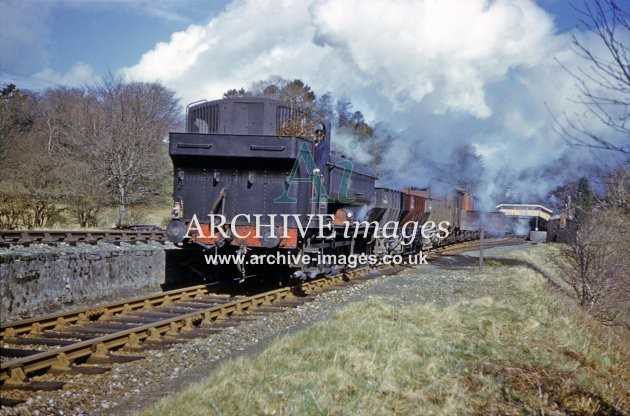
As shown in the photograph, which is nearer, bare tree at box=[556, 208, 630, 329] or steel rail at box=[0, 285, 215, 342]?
steel rail at box=[0, 285, 215, 342]

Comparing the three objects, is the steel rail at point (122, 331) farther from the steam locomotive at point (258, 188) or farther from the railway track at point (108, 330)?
the steam locomotive at point (258, 188)

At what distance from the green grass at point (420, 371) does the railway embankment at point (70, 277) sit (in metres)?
4.77

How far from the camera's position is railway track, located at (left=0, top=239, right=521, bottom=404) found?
6.04 meters

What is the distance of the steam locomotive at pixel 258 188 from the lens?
10930mm

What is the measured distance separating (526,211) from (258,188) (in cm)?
4117

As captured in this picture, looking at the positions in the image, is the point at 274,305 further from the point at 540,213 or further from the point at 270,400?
the point at 540,213

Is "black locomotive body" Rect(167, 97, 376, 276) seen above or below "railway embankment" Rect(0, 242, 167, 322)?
above

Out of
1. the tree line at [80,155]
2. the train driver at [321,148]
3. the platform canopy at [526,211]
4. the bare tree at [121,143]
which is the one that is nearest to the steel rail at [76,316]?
the train driver at [321,148]

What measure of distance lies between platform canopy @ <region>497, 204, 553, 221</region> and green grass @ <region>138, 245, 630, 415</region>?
36.5m

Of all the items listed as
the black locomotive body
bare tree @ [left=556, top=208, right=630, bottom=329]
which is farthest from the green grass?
bare tree @ [left=556, top=208, right=630, bottom=329]

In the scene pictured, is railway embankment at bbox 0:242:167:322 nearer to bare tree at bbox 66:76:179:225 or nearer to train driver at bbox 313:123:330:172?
train driver at bbox 313:123:330:172

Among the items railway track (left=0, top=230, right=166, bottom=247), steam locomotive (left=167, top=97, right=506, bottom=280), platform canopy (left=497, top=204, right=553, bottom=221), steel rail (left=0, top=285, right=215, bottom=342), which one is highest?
platform canopy (left=497, top=204, right=553, bottom=221)

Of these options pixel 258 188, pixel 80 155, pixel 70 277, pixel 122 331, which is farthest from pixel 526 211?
pixel 122 331

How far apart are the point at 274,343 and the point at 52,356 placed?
274cm
